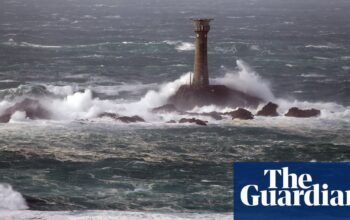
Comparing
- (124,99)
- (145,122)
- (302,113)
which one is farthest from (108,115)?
(302,113)

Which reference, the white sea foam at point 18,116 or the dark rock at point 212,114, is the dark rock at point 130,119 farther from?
the white sea foam at point 18,116

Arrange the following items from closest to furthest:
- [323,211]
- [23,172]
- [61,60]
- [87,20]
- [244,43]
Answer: [323,211]
[23,172]
[61,60]
[244,43]
[87,20]

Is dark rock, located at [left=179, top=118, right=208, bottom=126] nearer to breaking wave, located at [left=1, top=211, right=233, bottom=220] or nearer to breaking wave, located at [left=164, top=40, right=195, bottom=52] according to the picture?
breaking wave, located at [left=1, top=211, right=233, bottom=220]

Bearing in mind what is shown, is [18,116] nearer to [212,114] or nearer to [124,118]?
[124,118]

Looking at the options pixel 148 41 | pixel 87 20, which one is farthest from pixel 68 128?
pixel 87 20

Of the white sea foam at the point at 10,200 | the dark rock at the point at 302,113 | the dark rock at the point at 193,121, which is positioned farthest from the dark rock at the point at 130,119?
the white sea foam at the point at 10,200

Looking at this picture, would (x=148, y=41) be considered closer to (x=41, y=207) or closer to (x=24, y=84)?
(x=24, y=84)
